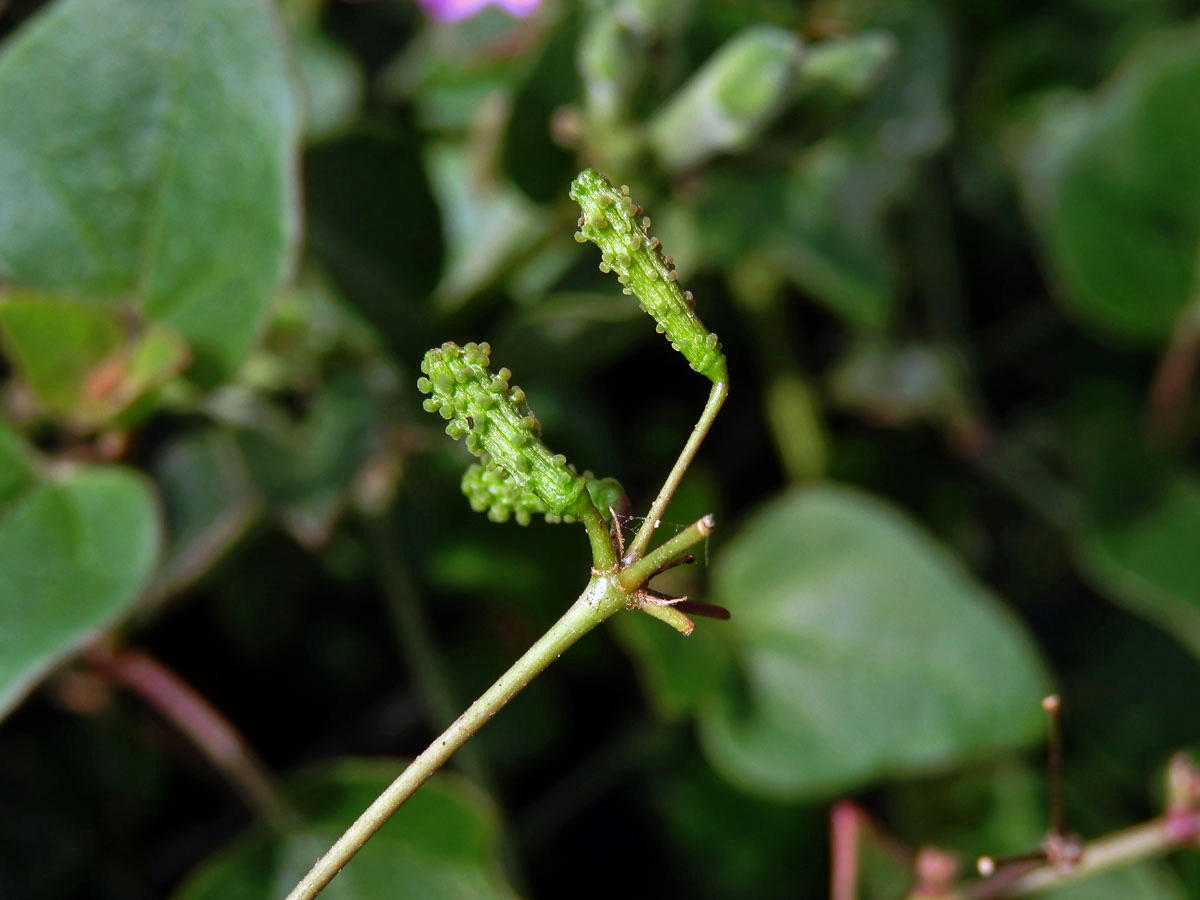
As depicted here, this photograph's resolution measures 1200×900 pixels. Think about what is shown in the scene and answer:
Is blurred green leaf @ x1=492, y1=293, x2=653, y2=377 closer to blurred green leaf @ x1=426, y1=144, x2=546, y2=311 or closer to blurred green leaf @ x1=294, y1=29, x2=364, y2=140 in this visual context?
blurred green leaf @ x1=426, y1=144, x2=546, y2=311

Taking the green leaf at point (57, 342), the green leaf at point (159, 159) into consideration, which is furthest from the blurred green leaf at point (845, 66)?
the green leaf at point (57, 342)

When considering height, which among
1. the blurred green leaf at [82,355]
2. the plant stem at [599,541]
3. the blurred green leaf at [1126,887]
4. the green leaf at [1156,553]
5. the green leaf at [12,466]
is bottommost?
the blurred green leaf at [1126,887]

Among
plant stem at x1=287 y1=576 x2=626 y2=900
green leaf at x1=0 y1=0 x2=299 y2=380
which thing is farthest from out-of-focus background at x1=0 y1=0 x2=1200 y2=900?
plant stem at x1=287 y1=576 x2=626 y2=900

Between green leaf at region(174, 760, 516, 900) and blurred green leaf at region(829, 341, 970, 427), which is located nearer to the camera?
green leaf at region(174, 760, 516, 900)

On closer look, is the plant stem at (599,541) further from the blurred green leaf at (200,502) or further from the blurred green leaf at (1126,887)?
the blurred green leaf at (1126,887)

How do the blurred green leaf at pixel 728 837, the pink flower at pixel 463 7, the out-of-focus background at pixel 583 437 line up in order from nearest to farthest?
the out-of-focus background at pixel 583 437, the pink flower at pixel 463 7, the blurred green leaf at pixel 728 837

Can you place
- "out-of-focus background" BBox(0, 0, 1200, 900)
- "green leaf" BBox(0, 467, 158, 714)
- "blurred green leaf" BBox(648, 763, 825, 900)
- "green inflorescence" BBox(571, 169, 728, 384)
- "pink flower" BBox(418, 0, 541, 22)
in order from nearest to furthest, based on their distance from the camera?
"green inflorescence" BBox(571, 169, 728, 384) → "green leaf" BBox(0, 467, 158, 714) → "out-of-focus background" BBox(0, 0, 1200, 900) → "pink flower" BBox(418, 0, 541, 22) → "blurred green leaf" BBox(648, 763, 825, 900)

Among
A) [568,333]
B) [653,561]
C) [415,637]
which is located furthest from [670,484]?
[415,637]

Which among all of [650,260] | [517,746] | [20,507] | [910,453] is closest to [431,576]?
[517,746]

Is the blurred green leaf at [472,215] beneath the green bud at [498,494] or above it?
above
